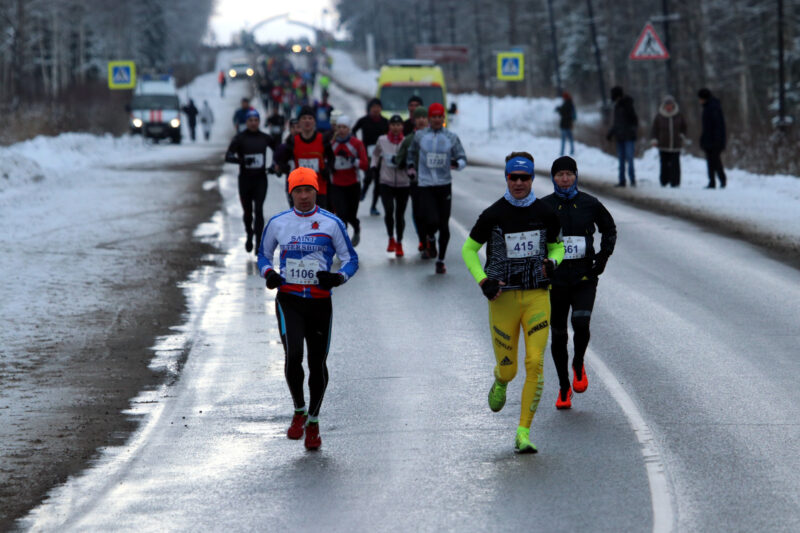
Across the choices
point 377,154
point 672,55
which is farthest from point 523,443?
point 672,55

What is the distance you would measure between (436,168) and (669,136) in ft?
38.3

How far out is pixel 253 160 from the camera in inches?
653

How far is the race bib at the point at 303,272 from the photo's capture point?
8.01 m

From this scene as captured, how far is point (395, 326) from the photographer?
1226 centimetres

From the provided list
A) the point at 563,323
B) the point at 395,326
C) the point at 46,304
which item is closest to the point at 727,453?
the point at 563,323

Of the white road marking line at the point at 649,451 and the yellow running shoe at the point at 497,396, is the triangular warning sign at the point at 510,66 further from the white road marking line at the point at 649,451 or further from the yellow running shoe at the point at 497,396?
the yellow running shoe at the point at 497,396

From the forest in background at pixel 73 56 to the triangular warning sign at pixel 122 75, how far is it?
257 cm

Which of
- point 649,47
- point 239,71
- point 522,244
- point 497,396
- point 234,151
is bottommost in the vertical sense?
point 497,396

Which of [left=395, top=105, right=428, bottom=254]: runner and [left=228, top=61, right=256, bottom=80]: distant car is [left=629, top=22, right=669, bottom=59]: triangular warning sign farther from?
[left=228, top=61, right=256, bottom=80]: distant car

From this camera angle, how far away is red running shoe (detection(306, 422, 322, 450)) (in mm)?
7971

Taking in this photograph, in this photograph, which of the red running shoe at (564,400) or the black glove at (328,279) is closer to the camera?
the black glove at (328,279)

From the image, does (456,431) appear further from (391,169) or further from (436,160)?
(391,169)

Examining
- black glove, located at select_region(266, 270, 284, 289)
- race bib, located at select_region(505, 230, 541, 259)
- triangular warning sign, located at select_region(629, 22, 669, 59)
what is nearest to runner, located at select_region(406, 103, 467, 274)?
race bib, located at select_region(505, 230, 541, 259)

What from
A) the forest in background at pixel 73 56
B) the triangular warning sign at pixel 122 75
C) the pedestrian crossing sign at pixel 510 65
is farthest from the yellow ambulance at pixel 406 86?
the forest in background at pixel 73 56
